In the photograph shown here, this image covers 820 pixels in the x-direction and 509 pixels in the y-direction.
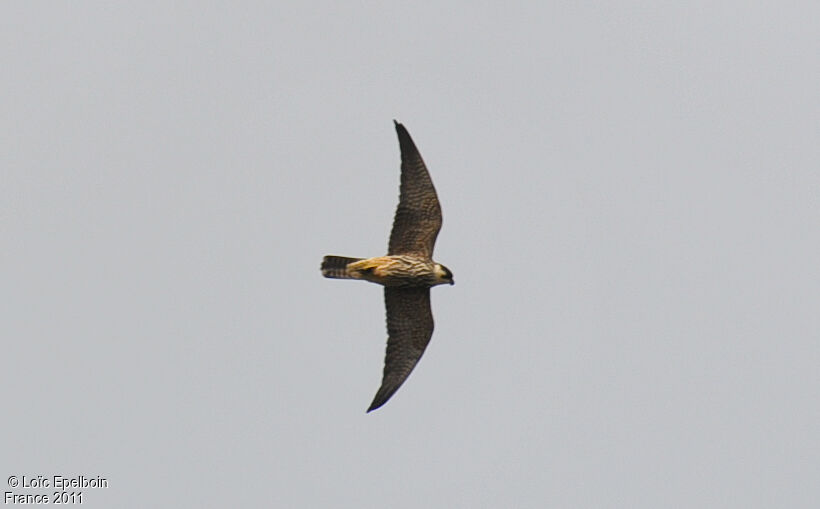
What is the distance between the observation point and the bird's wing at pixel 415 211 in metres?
30.3

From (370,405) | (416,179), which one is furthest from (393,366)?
(416,179)

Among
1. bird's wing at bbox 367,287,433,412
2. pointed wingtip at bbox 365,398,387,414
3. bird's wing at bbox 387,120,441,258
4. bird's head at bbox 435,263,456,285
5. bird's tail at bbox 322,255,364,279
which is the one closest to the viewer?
pointed wingtip at bbox 365,398,387,414

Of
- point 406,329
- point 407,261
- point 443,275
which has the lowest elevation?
point 406,329

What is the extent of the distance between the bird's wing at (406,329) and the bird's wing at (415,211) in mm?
855

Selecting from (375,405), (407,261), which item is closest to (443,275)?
(407,261)

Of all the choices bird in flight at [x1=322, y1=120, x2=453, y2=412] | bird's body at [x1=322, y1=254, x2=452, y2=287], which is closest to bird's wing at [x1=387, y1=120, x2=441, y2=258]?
bird in flight at [x1=322, y1=120, x2=453, y2=412]

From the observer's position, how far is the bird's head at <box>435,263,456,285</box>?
30186 millimetres

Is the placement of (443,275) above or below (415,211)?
below

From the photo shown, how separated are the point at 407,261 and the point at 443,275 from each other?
0.67 meters

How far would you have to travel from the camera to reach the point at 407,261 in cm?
3027

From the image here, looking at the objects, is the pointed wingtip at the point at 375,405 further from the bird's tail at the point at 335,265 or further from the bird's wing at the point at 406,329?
the bird's tail at the point at 335,265

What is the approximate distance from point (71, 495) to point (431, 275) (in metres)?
7.23

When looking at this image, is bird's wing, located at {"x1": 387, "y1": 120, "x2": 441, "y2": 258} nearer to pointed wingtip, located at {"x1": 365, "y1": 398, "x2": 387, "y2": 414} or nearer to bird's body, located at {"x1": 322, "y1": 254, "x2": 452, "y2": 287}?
bird's body, located at {"x1": 322, "y1": 254, "x2": 452, "y2": 287}

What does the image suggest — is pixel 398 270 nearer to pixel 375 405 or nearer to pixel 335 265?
pixel 335 265
